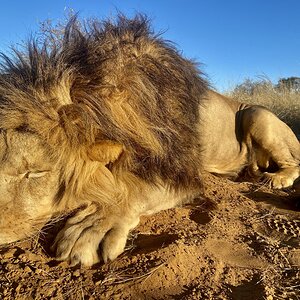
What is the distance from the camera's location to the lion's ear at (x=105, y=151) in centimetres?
296

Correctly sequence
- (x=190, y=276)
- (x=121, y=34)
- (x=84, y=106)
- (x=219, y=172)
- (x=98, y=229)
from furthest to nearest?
(x=219, y=172) < (x=121, y=34) < (x=84, y=106) < (x=98, y=229) < (x=190, y=276)

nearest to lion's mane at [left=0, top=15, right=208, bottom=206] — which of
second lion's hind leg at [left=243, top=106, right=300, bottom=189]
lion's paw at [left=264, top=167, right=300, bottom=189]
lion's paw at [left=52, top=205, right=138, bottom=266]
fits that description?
lion's paw at [left=52, top=205, right=138, bottom=266]

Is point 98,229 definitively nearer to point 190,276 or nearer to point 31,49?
point 190,276

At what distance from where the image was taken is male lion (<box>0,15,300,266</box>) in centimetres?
278

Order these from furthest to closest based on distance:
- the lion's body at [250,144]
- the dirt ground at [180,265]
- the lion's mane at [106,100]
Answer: the lion's body at [250,144] < the lion's mane at [106,100] < the dirt ground at [180,265]

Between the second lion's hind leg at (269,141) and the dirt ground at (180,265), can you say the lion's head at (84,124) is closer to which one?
the dirt ground at (180,265)

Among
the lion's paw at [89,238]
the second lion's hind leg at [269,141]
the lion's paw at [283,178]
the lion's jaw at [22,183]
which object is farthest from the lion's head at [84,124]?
the second lion's hind leg at [269,141]

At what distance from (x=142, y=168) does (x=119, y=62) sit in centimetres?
76

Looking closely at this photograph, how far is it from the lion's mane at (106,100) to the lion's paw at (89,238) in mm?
348

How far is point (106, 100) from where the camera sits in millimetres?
3025

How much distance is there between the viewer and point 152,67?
132 inches

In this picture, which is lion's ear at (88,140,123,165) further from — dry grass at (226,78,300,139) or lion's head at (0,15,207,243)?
dry grass at (226,78,300,139)

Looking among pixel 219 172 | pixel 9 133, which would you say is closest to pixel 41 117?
pixel 9 133

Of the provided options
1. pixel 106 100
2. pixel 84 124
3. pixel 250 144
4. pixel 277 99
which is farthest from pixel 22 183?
pixel 277 99
